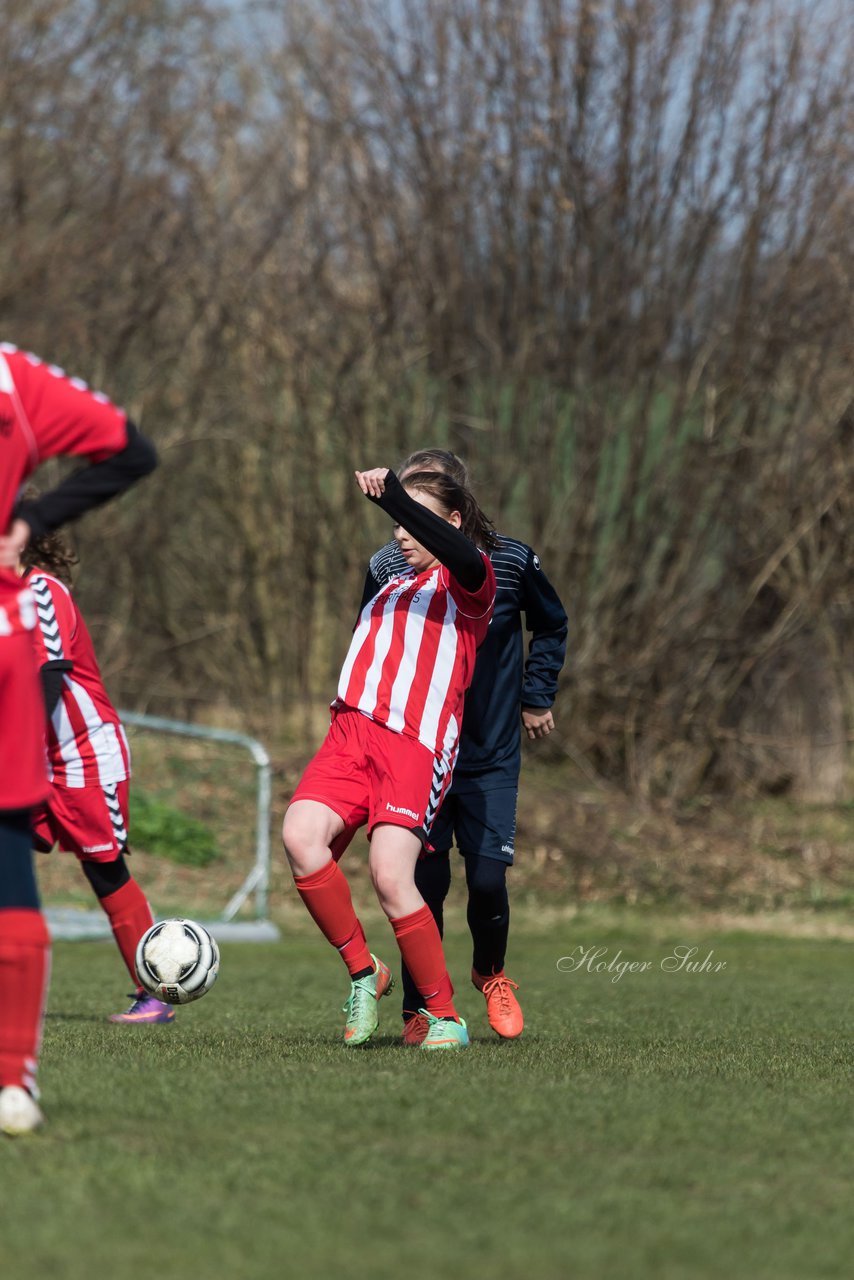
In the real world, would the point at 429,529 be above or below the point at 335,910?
above

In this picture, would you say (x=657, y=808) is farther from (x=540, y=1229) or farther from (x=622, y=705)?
(x=540, y=1229)

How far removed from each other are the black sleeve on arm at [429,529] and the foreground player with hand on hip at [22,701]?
127 centimetres

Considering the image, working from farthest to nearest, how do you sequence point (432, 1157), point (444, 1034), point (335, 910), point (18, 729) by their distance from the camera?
point (335, 910), point (444, 1034), point (18, 729), point (432, 1157)

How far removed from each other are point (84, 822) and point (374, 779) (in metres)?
1.35

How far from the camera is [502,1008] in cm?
579

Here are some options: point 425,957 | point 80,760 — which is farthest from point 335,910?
point 80,760

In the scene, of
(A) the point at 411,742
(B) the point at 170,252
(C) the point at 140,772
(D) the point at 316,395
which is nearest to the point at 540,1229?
(A) the point at 411,742

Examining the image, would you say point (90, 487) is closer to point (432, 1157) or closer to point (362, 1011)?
point (432, 1157)

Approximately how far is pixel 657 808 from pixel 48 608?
8501 mm

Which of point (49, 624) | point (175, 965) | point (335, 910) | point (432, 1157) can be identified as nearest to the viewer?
point (432, 1157)

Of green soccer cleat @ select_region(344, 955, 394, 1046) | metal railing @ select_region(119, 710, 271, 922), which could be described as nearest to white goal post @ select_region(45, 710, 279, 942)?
metal railing @ select_region(119, 710, 271, 922)

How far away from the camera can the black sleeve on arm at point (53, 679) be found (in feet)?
19.8

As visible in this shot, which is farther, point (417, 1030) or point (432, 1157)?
point (417, 1030)

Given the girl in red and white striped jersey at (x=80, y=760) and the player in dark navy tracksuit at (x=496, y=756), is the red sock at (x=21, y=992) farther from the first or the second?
the girl in red and white striped jersey at (x=80, y=760)
